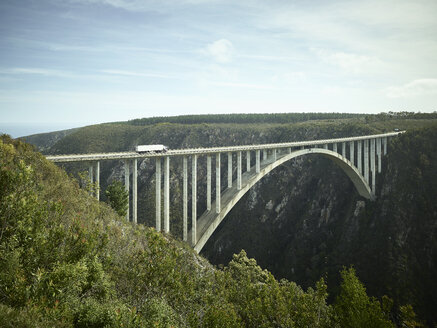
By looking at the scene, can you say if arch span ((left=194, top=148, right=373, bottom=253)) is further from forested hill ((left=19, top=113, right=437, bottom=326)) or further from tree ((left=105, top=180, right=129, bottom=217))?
forested hill ((left=19, top=113, right=437, bottom=326))

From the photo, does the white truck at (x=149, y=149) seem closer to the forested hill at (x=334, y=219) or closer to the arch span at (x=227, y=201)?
the arch span at (x=227, y=201)

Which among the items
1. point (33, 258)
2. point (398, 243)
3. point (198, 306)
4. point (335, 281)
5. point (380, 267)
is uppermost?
point (33, 258)

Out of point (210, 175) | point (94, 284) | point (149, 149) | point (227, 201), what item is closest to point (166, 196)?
point (149, 149)

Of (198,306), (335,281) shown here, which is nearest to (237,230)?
(335,281)

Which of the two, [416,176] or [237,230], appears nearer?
[416,176]

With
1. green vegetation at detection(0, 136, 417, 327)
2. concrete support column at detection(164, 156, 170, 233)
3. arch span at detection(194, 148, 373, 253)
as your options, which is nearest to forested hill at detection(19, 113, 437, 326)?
arch span at detection(194, 148, 373, 253)

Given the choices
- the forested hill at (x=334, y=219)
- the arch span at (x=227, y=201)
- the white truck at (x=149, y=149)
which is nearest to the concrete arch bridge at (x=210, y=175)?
the arch span at (x=227, y=201)

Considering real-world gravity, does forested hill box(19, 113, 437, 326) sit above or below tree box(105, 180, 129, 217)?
below

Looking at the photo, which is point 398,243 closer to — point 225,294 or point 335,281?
point 335,281
